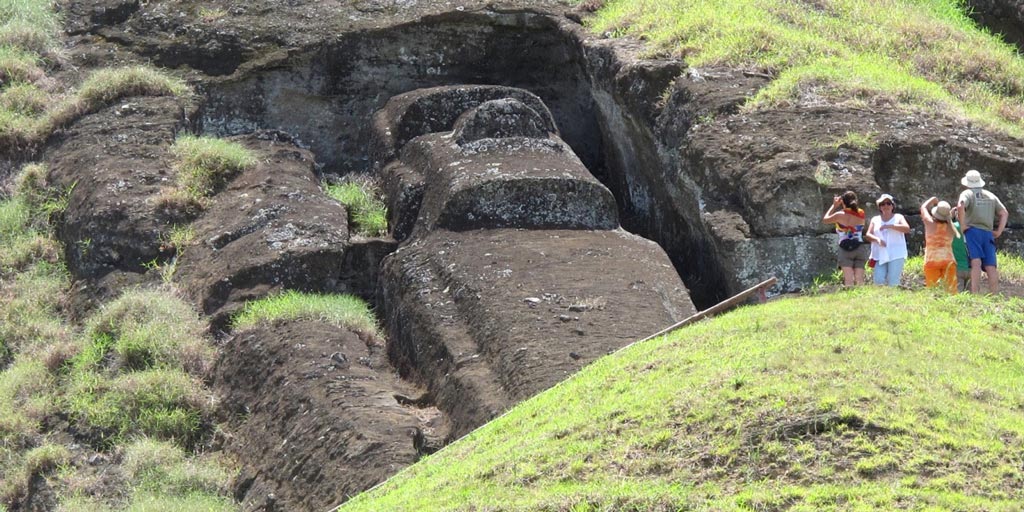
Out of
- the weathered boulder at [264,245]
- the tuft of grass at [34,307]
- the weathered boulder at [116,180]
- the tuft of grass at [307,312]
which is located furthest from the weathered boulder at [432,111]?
the tuft of grass at [34,307]

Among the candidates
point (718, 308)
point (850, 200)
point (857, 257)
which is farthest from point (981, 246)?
point (718, 308)

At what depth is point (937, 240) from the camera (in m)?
14.9

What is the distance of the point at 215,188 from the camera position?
19.6 m

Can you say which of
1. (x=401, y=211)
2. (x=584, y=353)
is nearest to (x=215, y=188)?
(x=401, y=211)

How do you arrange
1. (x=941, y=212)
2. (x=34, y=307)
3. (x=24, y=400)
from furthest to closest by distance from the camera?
1. (x=34, y=307)
2. (x=24, y=400)
3. (x=941, y=212)

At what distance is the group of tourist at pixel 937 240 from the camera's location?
47.5ft

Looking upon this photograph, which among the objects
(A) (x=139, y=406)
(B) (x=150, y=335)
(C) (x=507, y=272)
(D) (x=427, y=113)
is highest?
(C) (x=507, y=272)

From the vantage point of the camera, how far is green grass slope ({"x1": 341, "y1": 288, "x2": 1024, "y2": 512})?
10.7 metres

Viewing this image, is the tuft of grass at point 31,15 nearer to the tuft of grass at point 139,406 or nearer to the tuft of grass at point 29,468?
the tuft of grass at point 139,406

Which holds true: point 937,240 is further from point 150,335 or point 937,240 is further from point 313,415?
point 150,335

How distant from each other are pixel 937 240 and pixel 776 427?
4.24m

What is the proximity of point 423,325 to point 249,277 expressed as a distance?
2.30m

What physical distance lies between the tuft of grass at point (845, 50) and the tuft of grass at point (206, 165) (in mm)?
4518

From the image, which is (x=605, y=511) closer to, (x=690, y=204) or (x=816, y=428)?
(x=816, y=428)
